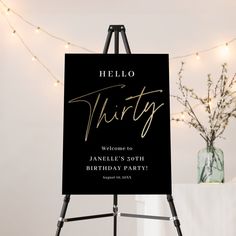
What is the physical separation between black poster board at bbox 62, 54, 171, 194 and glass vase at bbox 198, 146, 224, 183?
1.92ft

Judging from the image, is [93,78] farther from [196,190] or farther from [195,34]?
[195,34]

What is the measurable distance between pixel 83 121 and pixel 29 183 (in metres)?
1.12

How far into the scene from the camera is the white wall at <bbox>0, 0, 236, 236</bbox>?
2797 mm

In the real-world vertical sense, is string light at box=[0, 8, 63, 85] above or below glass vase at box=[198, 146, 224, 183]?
above

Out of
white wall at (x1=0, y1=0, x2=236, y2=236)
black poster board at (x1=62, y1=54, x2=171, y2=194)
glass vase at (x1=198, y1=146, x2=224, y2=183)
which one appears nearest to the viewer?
black poster board at (x1=62, y1=54, x2=171, y2=194)

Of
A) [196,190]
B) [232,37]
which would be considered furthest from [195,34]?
[196,190]

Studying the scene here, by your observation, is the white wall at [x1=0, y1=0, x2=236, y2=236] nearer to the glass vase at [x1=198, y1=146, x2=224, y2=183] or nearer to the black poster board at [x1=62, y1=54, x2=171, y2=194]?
the glass vase at [x1=198, y1=146, x2=224, y2=183]

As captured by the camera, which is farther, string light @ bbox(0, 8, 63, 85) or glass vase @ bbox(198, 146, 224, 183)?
string light @ bbox(0, 8, 63, 85)

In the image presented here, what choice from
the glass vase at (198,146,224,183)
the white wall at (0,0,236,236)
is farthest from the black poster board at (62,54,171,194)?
the white wall at (0,0,236,236)

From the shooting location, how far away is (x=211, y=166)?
2.35 meters

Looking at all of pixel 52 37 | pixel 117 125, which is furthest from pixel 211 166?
pixel 52 37

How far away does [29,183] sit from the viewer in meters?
Answer: 2.81

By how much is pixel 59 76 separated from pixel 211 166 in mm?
1103

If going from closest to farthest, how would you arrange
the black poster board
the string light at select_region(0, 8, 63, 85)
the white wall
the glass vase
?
the black poster board < the glass vase < the white wall < the string light at select_region(0, 8, 63, 85)
